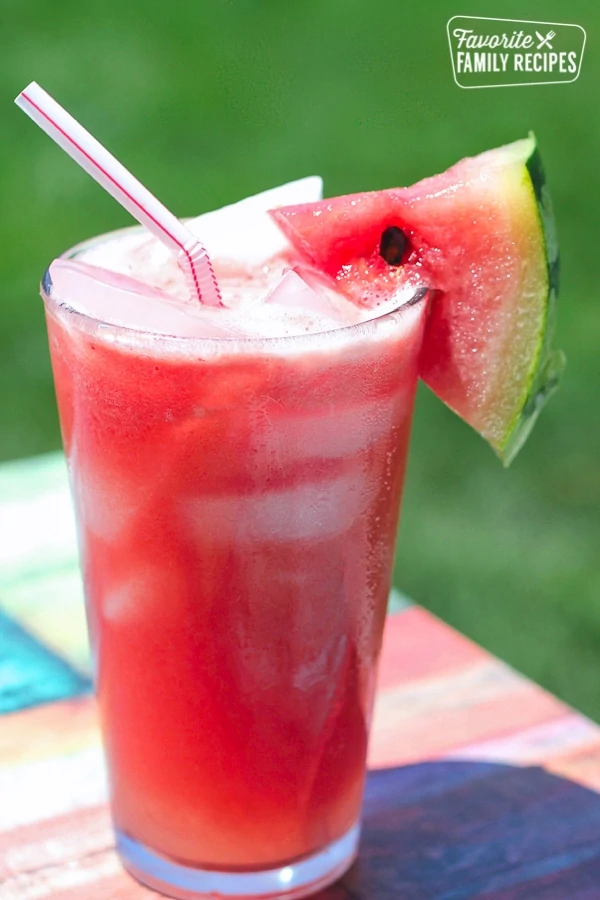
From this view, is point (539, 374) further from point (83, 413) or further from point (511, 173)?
point (83, 413)

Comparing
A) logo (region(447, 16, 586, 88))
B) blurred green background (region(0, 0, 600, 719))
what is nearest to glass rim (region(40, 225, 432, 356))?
logo (region(447, 16, 586, 88))

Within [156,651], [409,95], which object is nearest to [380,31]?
[409,95]

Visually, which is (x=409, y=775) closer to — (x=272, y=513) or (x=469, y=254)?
(x=272, y=513)

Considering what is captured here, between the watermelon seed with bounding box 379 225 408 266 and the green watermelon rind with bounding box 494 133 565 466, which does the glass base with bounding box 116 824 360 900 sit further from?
the watermelon seed with bounding box 379 225 408 266

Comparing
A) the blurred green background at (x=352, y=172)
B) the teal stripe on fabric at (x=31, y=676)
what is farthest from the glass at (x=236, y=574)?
the blurred green background at (x=352, y=172)

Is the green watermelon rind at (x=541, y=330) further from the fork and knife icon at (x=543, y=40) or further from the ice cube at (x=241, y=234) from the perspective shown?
the ice cube at (x=241, y=234)
